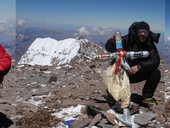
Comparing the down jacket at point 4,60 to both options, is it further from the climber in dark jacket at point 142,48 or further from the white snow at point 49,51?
the white snow at point 49,51

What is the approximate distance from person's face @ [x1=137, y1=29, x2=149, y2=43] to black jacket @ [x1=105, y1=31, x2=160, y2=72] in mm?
150

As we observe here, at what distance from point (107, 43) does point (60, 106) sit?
1649 mm

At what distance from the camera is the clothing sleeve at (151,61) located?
6.16m

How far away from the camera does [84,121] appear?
5.73m

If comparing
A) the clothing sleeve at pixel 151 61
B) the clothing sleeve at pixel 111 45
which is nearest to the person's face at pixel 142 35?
the clothing sleeve at pixel 151 61

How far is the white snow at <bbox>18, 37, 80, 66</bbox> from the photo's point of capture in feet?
65.1

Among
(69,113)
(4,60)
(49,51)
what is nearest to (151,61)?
(69,113)

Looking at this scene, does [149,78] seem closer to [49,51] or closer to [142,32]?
[142,32]

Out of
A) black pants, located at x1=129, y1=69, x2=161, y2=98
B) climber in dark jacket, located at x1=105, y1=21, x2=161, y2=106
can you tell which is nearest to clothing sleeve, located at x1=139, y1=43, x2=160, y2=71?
climber in dark jacket, located at x1=105, y1=21, x2=161, y2=106

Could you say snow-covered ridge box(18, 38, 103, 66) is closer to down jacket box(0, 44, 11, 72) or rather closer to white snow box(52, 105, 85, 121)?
white snow box(52, 105, 85, 121)

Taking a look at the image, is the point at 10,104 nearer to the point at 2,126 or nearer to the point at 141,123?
the point at 2,126

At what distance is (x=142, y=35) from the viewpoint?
5.98m

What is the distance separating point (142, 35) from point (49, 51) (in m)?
17.4

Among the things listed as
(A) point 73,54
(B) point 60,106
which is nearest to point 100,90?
(B) point 60,106
